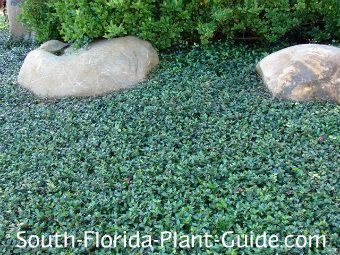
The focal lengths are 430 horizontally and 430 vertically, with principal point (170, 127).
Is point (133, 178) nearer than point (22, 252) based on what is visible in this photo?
No

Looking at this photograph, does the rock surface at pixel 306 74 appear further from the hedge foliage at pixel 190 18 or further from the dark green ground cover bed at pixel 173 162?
the hedge foliage at pixel 190 18

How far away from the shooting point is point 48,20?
5.91m

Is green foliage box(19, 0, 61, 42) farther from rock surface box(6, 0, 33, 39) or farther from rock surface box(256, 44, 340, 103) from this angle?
rock surface box(256, 44, 340, 103)

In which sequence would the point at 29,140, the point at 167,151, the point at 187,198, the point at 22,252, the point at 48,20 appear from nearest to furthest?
the point at 22,252 → the point at 187,198 → the point at 167,151 → the point at 29,140 → the point at 48,20

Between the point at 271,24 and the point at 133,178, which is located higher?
the point at 271,24

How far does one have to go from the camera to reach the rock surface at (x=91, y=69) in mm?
4656

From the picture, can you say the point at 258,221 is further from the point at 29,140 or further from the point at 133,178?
the point at 29,140

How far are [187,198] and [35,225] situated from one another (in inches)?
38.5

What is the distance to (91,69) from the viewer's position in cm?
472

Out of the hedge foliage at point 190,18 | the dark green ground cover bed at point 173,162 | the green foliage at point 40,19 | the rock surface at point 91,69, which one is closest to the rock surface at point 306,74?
the dark green ground cover bed at point 173,162

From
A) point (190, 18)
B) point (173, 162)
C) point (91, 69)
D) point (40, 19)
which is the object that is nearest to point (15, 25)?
point (40, 19)

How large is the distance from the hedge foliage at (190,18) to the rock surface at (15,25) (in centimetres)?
177

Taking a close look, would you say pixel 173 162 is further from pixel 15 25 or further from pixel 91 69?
pixel 15 25

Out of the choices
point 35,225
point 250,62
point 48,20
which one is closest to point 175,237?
point 35,225
